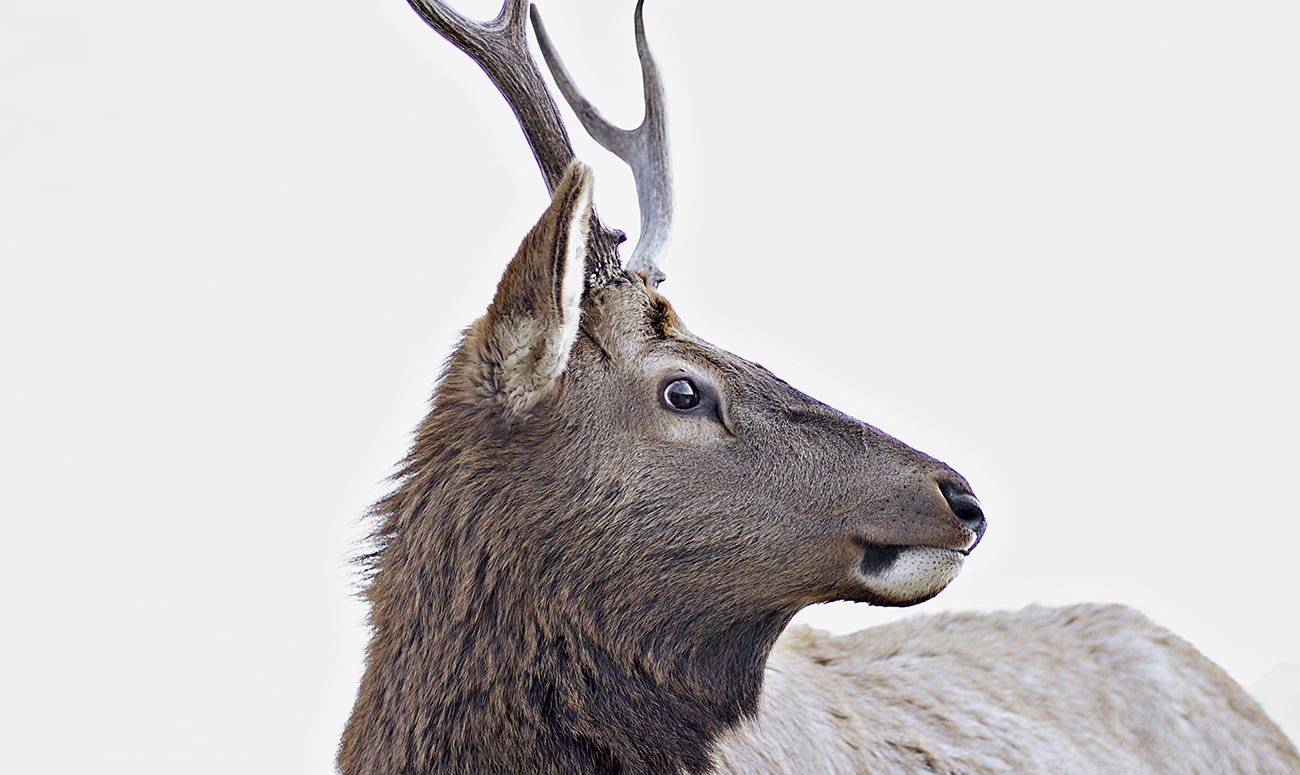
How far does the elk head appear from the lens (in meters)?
2.92

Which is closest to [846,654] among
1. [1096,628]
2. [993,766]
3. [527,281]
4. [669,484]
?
[993,766]

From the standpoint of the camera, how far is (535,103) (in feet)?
11.6

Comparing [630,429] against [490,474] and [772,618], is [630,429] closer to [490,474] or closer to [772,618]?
[490,474]

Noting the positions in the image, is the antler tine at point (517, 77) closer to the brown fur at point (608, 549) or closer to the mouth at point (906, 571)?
the brown fur at point (608, 549)

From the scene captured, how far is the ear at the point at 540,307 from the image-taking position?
2.84 m

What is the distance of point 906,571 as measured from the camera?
287cm

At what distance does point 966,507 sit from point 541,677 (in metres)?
0.95

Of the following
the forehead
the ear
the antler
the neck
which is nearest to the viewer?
the ear

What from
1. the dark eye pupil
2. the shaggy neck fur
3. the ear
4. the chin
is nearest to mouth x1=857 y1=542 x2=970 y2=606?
the chin

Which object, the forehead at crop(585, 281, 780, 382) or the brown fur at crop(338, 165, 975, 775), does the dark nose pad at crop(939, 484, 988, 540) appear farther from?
the forehead at crop(585, 281, 780, 382)

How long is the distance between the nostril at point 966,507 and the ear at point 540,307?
33.4 inches

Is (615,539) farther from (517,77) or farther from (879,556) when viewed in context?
(517,77)

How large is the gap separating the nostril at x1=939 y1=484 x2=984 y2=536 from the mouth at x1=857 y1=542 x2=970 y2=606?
5cm

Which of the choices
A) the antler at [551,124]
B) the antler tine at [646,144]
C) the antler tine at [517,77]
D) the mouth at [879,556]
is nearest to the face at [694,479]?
the mouth at [879,556]
